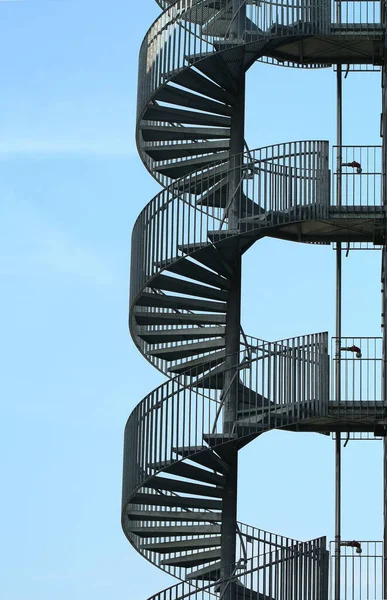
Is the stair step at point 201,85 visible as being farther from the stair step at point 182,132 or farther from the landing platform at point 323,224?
the landing platform at point 323,224

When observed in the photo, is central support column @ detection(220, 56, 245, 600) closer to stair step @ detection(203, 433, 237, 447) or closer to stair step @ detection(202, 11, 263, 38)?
stair step @ detection(203, 433, 237, 447)

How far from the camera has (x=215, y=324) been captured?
21781 mm

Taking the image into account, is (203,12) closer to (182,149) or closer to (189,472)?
(182,149)

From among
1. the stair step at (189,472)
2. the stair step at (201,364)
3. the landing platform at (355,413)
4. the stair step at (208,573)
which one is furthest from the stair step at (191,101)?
the stair step at (208,573)

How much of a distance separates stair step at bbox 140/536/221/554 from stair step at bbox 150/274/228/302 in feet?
9.34

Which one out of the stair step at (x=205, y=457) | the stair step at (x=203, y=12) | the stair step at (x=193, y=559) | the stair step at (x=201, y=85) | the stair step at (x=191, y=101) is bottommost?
the stair step at (x=193, y=559)

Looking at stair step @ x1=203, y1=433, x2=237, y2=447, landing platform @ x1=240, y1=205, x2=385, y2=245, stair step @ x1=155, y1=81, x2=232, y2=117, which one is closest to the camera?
stair step @ x1=203, y1=433, x2=237, y2=447

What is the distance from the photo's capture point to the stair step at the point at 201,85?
71.7 feet

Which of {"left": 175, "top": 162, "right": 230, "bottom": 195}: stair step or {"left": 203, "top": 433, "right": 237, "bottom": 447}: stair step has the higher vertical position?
{"left": 175, "top": 162, "right": 230, "bottom": 195}: stair step

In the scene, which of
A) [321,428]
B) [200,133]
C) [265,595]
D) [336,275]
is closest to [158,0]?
[200,133]

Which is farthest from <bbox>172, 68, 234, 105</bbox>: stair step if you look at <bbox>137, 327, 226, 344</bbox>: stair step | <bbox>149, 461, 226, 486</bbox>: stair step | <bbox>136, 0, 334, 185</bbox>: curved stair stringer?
<bbox>149, 461, 226, 486</bbox>: stair step

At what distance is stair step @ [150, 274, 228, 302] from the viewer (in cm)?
2122

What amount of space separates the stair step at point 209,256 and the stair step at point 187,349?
831mm

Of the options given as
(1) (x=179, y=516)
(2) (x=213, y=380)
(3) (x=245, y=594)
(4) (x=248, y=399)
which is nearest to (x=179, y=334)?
(2) (x=213, y=380)
